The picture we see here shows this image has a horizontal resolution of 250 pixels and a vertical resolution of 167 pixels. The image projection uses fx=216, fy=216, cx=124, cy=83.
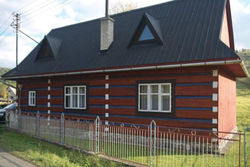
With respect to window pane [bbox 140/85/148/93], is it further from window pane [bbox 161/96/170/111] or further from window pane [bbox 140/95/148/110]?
window pane [bbox 161/96/170/111]

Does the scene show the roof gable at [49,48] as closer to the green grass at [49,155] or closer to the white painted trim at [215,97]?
the green grass at [49,155]

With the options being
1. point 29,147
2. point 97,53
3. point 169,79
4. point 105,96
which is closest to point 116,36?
point 97,53

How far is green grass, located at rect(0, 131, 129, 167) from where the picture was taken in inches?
261

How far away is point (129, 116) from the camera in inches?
388

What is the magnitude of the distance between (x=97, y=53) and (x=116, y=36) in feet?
4.90

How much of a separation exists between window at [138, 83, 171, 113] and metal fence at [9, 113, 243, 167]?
75 centimetres

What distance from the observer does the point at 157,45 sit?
9.75 metres

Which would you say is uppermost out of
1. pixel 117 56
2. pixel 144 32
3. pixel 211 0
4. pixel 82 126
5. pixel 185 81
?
pixel 211 0

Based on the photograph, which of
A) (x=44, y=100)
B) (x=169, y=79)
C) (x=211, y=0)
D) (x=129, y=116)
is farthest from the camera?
(x=44, y=100)

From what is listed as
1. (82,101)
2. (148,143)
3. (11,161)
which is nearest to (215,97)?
(148,143)

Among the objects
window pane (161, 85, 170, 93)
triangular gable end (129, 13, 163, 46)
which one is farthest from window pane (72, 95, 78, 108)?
window pane (161, 85, 170, 93)

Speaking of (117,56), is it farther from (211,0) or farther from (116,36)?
(211,0)

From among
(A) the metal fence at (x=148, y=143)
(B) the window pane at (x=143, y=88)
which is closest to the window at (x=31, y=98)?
(A) the metal fence at (x=148, y=143)

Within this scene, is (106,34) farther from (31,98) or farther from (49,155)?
(31,98)
